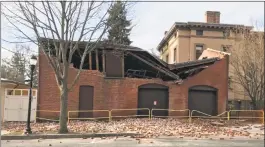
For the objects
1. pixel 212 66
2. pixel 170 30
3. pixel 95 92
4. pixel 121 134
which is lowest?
pixel 121 134

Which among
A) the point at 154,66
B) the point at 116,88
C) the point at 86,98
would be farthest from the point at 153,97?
the point at 86,98

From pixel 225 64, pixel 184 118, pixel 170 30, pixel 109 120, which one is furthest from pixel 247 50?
pixel 170 30

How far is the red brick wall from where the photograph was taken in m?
29.9

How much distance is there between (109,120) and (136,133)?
928cm

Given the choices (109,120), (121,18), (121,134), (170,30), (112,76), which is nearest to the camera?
Answer: (121,134)

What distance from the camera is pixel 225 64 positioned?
109 ft

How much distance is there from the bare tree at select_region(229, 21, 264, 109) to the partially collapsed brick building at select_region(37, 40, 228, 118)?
4.97ft

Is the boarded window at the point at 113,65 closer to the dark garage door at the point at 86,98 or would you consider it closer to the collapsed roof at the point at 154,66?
the collapsed roof at the point at 154,66

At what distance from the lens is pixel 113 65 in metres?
31.5

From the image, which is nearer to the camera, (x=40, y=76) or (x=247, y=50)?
Answer: (x=40, y=76)

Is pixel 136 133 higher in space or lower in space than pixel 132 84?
Answer: lower

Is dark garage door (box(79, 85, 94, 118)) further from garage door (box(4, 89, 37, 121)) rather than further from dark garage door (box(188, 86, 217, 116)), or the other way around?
dark garage door (box(188, 86, 217, 116))

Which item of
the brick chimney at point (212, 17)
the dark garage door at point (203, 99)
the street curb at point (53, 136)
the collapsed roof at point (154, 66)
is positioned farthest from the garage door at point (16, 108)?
the brick chimney at point (212, 17)

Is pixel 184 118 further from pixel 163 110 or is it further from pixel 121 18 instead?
pixel 121 18
